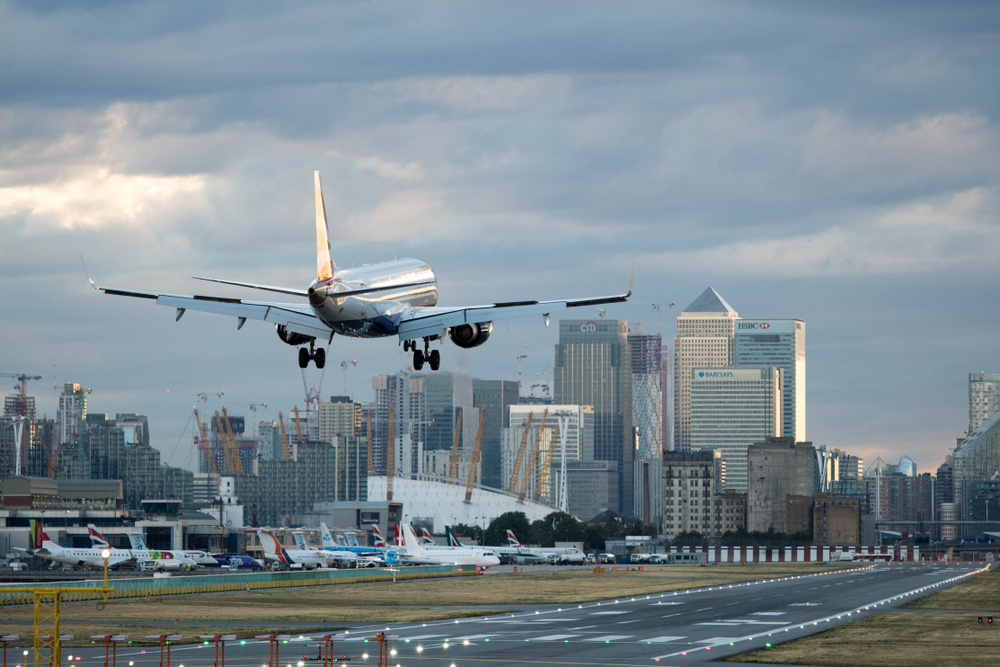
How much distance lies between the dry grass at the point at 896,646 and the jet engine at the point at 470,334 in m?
29.0

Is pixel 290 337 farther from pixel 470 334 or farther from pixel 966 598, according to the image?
pixel 966 598

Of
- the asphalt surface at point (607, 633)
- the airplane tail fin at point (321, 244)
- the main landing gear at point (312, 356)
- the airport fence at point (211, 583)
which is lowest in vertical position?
the airport fence at point (211, 583)

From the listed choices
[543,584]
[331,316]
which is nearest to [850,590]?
[543,584]

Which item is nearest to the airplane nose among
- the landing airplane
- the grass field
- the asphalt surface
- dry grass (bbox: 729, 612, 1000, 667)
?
the landing airplane

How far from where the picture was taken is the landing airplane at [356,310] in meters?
67.4

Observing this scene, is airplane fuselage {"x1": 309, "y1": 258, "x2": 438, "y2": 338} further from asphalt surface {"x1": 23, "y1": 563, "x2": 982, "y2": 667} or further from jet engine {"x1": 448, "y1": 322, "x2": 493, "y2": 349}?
asphalt surface {"x1": 23, "y1": 563, "x2": 982, "y2": 667}

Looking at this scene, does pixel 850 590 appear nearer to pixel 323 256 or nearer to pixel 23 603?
pixel 23 603

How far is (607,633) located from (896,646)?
22.1 meters

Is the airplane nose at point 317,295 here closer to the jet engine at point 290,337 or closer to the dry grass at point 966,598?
the jet engine at point 290,337

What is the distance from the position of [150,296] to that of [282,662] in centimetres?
2541

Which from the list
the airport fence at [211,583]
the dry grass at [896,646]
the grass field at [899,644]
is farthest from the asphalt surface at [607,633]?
the airport fence at [211,583]

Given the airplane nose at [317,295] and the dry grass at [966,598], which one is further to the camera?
the dry grass at [966,598]

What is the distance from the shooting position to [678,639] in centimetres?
9825

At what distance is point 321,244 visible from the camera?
7306 centimetres
